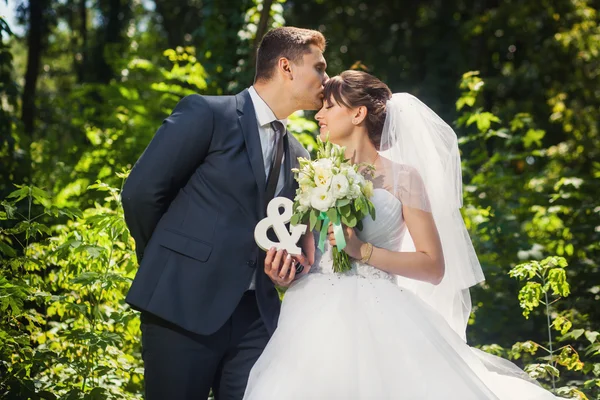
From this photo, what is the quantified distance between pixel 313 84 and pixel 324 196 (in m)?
0.66

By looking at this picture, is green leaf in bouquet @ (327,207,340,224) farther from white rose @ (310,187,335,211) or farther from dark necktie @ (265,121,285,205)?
dark necktie @ (265,121,285,205)

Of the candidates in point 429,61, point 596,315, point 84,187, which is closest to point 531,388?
point 596,315

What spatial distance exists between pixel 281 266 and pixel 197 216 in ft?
1.31

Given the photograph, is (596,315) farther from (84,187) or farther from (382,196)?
(84,187)

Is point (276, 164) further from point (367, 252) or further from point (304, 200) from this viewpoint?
point (367, 252)

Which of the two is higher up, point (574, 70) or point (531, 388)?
point (574, 70)

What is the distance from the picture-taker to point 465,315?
149 inches

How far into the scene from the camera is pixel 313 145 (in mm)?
6082

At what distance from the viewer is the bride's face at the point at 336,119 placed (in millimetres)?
3623

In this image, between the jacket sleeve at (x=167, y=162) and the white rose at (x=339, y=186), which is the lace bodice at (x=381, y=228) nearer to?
the white rose at (x=339, y=186)

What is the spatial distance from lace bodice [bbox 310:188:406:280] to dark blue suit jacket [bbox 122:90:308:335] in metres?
0.43

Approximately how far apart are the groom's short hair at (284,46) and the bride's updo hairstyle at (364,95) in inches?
7.5

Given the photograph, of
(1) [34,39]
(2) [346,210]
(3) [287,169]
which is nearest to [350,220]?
(2) [346,210]

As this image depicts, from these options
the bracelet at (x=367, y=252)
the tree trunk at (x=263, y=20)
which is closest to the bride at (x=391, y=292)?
the bracelet at (x=367, y=252)
